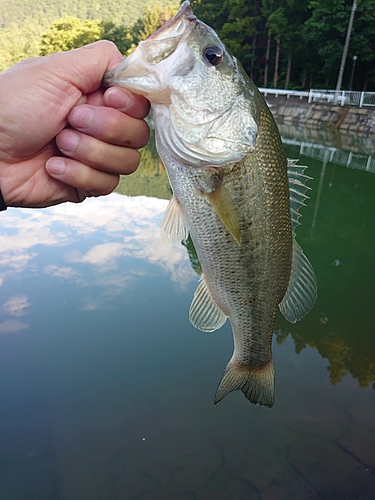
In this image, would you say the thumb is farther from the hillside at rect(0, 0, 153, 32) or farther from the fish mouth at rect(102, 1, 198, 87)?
the hillside at rect(0, 0, 153, 32)

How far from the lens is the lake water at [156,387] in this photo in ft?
9.87

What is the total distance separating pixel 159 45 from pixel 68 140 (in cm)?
61

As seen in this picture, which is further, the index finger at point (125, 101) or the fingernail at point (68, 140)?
the fingernail at point (68, 140)

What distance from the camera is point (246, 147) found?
1.68 m

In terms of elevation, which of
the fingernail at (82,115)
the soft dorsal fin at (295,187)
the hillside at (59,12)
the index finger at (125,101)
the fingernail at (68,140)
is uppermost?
the index finger at (125,101)

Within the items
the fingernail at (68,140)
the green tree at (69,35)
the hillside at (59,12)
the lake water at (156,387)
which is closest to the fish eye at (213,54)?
the fingernail at (68,140)

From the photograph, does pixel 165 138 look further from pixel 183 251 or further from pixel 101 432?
pixel 183 251

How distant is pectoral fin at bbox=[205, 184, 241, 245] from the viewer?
168cm

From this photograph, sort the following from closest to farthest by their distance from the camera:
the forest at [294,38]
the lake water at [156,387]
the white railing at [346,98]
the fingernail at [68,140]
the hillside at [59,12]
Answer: the fingernail at [68,140]
the lake water at [156,387]
the white railing at [346,98]
the forest at [294,38]
the hillside at [59,12]

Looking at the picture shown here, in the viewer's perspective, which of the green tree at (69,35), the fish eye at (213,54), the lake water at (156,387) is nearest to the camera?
the fish eye at (213,54)

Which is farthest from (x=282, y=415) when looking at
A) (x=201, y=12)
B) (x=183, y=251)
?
(x=201, y=12)

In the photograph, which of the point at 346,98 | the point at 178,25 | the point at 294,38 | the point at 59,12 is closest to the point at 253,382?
the point at 178,25

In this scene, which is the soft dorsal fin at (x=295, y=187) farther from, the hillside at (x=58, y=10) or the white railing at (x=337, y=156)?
the hillside at (x=58, y=10)

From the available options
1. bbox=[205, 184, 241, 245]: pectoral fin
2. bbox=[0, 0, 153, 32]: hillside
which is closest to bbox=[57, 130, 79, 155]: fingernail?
bbox=[205, 184, 241, 245]: pectoral fin
